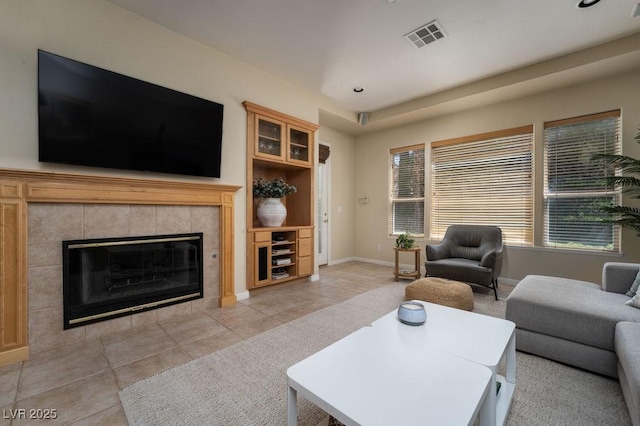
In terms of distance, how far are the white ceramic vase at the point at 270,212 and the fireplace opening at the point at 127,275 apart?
0.90 metres

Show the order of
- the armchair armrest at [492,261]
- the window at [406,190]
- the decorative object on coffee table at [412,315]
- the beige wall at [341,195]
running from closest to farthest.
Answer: the decorative object on coffee table at [412,315]
the armchair armrest at [492,261]
the window at [406,190]
the beige wall at [341,195]

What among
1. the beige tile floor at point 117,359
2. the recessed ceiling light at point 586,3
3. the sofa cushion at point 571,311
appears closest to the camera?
the beige tile floor at point 117,359

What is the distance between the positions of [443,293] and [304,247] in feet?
6.37

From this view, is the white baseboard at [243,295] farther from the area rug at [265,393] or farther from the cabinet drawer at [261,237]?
the area rug at [265,393]

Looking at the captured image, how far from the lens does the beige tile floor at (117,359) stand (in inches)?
57.2

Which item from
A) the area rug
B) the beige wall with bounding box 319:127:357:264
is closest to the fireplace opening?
the area rug

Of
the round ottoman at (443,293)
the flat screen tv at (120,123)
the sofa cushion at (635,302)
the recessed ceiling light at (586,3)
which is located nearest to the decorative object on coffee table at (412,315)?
the round ottoman at (443,293)

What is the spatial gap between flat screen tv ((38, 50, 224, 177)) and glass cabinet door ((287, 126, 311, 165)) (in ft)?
3.69

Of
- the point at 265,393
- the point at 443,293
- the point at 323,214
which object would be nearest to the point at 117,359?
the point at 265,393

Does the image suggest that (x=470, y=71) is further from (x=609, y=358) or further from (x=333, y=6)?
(x=609, y=358)

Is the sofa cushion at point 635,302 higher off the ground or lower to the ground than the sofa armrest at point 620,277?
lower

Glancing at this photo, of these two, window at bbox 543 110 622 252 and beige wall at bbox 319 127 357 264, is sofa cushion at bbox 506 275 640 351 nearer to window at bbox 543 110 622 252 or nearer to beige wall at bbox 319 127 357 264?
window at bbox 543 110 622 252

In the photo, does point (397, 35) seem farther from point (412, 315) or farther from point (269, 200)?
point (412, 315)

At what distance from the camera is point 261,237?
343cm
